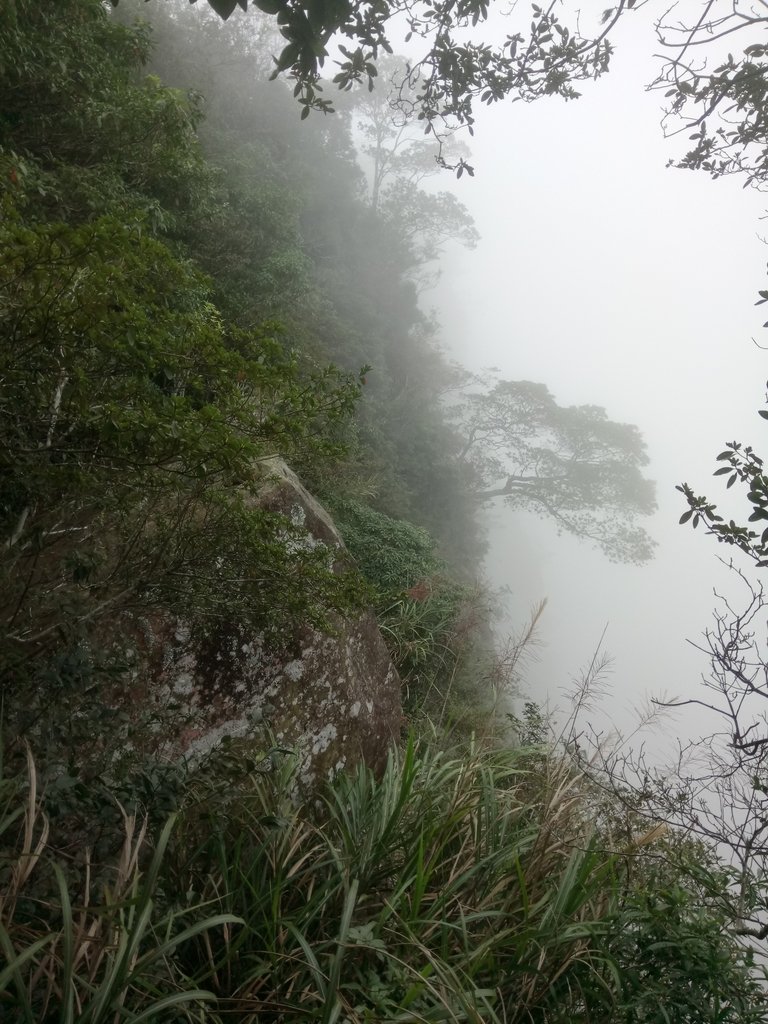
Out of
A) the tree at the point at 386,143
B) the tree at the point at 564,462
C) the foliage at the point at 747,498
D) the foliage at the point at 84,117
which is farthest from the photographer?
the tree at the point at 386,143

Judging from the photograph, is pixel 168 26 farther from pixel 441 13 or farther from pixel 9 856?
pixel 9 856

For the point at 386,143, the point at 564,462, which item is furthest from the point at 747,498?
the point at 386,143

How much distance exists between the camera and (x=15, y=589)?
177 cm

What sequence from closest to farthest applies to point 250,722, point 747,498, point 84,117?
point 747,498, point 250,722, point 84,117

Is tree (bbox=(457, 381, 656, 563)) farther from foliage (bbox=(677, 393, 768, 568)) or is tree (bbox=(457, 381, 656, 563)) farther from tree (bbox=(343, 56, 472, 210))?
foliage (bbox=(677, 393, 768, 568))

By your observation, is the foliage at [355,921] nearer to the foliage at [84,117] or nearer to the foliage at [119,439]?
the foliage at [119,439]

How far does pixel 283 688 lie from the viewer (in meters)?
2.78

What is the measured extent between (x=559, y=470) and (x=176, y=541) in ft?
50.1

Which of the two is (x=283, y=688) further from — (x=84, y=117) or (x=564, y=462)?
(x=564, y=462)

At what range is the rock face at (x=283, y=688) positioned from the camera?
98.2 inches

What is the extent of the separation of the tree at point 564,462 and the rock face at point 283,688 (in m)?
12.5

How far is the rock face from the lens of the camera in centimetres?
249

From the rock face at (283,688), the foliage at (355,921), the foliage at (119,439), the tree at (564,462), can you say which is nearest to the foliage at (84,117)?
the foliage at (119,439)

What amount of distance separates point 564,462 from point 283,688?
14670mm
